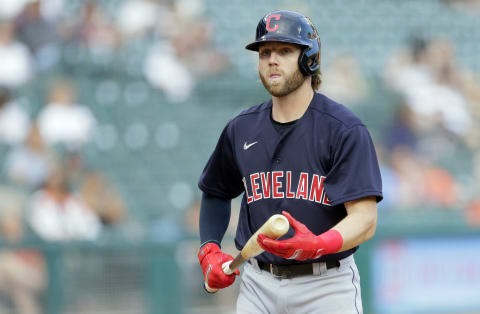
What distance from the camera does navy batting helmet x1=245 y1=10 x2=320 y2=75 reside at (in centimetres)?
312

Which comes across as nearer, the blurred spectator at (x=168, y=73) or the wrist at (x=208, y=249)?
the wrist at (x=208, y=249)

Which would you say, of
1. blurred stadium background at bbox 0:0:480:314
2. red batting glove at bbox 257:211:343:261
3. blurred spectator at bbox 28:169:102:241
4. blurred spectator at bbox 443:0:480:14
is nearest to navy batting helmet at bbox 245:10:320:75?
red batting glove at bbox 257:211:343:261

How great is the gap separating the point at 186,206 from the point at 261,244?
5.25 m

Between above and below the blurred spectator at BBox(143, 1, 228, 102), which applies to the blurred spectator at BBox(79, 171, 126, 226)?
below

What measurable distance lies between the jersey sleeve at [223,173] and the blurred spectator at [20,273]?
11.6ft

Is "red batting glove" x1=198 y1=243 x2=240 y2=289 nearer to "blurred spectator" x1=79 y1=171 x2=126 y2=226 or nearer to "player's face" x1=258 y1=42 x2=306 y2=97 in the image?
"player's face" x1=258 y1=42 x2=306 y2=97

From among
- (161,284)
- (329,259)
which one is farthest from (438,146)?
(329,259)

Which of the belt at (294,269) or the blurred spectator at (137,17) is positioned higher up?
the blurred spectator at (137,17)

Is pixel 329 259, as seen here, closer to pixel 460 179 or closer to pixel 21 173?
pixel 21 173

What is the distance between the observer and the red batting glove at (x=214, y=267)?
3.25 meters

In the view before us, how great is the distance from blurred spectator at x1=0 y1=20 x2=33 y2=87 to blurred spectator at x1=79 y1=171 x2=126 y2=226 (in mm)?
1328

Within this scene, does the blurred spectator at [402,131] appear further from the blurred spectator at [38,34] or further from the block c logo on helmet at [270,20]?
the block c logo on helmet at [270,20]

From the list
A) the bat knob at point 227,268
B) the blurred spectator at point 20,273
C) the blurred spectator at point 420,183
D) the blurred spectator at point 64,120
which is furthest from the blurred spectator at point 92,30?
the bat knob at point 227,268

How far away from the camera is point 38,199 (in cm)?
711
